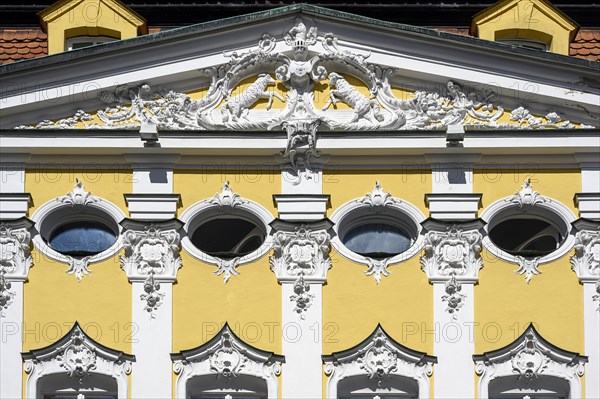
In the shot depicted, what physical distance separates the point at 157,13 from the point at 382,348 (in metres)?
7.90

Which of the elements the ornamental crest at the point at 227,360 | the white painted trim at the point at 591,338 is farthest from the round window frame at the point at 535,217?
the ornamental crest at the point at 227,360

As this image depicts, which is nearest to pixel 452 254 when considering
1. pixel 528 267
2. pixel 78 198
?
pixel 528 267

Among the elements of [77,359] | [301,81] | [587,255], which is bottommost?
A: [77,359]

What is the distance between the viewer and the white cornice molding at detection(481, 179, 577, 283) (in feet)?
122

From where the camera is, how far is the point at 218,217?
124ft

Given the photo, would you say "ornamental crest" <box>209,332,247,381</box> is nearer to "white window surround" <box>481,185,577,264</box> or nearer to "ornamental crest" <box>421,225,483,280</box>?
"ornamental crest" <box>421,225,483,280</box>

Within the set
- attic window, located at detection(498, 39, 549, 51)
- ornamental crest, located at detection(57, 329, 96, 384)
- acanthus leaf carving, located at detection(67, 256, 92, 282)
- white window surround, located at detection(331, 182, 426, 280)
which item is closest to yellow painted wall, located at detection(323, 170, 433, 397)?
white window surround, located at detection(331, 182, 426, 280)

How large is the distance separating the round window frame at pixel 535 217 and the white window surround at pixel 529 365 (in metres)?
1.61

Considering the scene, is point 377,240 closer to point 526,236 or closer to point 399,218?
point 399,218

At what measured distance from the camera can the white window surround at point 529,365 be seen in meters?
36.4

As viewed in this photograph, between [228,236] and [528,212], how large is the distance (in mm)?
4974

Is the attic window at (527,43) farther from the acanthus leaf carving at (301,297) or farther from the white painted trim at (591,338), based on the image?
the acanthus leaf carving at (301,297)

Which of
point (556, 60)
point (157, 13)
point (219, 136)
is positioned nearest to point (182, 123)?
point (219, 136)

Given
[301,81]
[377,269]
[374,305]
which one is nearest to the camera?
[374,305]
